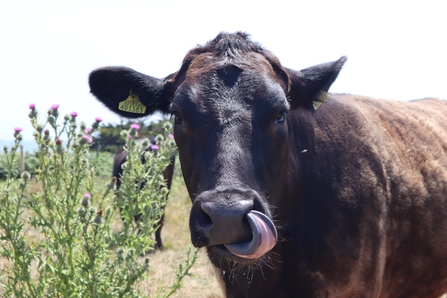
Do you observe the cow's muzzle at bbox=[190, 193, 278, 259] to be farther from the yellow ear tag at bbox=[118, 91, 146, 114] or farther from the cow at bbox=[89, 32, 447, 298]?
the yellow ear tag at bbox=[118, 91, 146, 114]

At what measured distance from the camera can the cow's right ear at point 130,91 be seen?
13.2ft

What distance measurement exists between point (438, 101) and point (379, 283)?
3421 millimetres

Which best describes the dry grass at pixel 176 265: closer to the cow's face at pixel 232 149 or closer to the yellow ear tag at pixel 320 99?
Result: the cow's face at pixel 232 149

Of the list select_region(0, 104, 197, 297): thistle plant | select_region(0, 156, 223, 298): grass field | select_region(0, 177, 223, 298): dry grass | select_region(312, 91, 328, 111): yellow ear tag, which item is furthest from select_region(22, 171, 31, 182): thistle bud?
select_region(312, 91, 328, 111): yellow ear tag

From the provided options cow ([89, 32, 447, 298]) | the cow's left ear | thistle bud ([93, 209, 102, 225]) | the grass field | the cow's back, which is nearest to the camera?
cow ([89, 32, 447, 298])

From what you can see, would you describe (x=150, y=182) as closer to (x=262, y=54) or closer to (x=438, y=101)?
(x=262, y=54)

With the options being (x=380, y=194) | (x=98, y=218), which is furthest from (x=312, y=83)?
(x=98, y=218)

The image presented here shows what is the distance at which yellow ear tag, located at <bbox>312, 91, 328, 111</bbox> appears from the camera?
13.5 ft

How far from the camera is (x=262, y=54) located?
3832 millimetres

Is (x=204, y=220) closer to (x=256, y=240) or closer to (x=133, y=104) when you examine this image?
(x=256, y=240)

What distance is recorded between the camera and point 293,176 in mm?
3820

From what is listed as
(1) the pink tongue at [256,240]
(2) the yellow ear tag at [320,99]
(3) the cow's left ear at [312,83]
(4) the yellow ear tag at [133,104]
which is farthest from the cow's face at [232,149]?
(4) the yellow ear tag at [133,104]

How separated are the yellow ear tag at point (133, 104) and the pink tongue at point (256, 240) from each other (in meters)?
1.72

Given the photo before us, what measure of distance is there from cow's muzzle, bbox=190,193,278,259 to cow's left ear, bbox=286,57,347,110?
58.8 inches
